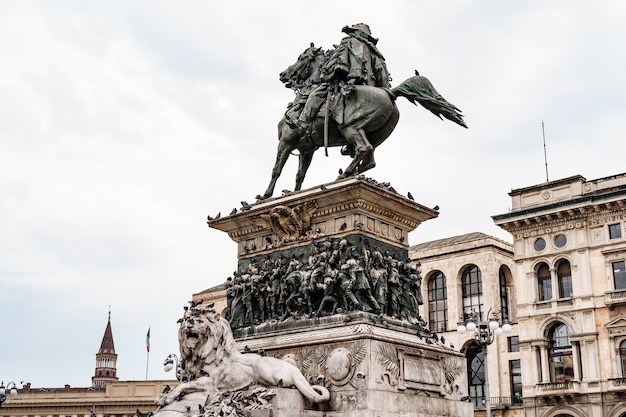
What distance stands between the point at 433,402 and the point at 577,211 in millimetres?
37480

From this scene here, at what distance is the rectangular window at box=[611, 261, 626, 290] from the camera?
4488 cm

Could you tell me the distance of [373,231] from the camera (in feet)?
40.2

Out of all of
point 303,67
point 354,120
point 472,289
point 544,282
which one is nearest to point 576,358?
point 544,282

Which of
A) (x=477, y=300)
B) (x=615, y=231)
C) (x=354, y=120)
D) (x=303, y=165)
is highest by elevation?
(x=615, y=231)

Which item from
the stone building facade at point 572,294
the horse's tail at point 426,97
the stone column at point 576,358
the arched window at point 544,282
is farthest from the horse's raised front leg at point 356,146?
the arched window at point 544,282

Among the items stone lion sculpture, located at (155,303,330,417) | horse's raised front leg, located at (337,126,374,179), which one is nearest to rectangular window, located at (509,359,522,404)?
horse's raised front leg, located at (337,126,374,179)

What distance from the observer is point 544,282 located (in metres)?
48.4

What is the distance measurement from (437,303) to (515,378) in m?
7.82

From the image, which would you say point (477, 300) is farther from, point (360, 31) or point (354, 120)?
point (354, 120)

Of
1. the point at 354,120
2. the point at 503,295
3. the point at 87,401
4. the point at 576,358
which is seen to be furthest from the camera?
the point at 87,401

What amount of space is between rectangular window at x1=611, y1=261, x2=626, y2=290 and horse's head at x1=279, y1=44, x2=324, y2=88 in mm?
35486

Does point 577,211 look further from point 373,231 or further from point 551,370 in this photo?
point 373,231

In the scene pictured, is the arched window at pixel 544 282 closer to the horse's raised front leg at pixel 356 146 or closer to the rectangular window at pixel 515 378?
the rectangular window at pixel 515 378

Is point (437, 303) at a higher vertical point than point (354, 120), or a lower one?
higher
